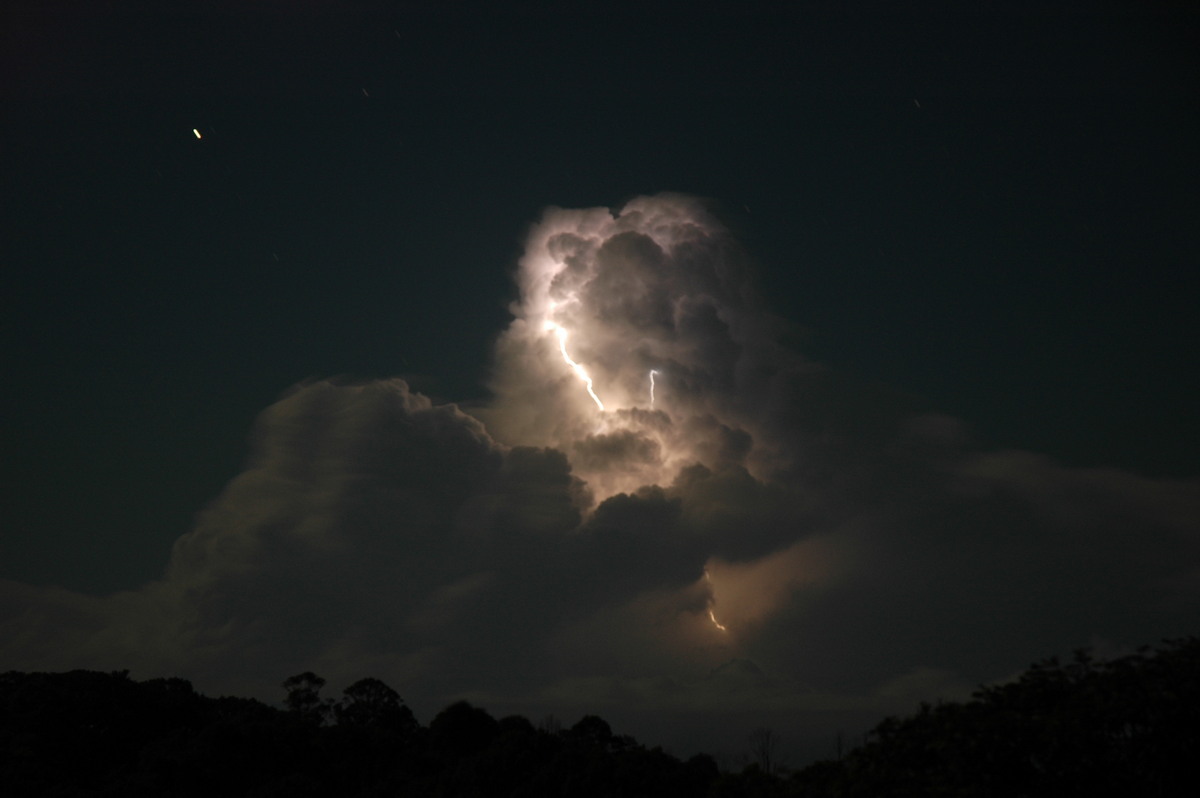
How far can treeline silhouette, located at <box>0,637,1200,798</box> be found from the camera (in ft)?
66.7

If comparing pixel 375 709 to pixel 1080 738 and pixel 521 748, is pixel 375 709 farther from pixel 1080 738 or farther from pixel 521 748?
pixel 1080 738

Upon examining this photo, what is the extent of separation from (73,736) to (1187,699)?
70.2 meters

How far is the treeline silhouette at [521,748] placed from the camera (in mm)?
20344

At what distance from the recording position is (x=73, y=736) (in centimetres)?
6762

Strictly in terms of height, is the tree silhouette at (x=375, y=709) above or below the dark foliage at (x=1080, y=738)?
above

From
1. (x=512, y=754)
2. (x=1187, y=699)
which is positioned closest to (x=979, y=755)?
(x=1187, y=699)

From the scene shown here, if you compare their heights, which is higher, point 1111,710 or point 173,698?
point 173,698

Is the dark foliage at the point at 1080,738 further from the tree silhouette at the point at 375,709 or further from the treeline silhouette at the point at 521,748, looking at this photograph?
the tree silhouette at the point at 375,709

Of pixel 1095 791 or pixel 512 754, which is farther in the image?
pixel 512 754

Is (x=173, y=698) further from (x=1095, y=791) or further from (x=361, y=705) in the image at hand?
Answer: (x=1095, y=791)

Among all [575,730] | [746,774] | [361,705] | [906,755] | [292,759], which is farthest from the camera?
[361,705]

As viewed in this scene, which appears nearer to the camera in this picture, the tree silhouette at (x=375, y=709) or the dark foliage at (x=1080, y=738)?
the dark foliage at (x=1080, y=738)

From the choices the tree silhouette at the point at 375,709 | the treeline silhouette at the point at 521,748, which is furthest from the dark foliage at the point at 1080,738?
the tree silhouette at the point at 375,709

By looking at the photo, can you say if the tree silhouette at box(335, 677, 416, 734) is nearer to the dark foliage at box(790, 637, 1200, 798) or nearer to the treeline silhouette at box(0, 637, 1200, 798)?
the treeline silhouette at box(0, 637, 1200, 798)
